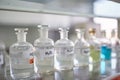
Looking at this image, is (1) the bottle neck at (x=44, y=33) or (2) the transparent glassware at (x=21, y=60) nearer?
(2) the transparent glassware at (x=21, y=60)

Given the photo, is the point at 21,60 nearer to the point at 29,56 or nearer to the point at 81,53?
the point at 29,56

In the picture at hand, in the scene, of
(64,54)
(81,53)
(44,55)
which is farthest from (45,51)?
(81,53)

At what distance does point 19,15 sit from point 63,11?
37 cm

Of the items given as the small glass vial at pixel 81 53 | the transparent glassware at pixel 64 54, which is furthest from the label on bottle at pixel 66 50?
the small glass vial at pixel 81 53

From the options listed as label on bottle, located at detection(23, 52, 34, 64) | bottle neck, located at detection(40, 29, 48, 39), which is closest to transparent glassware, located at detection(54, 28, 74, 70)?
bottle neck, located at detection(40, 29, 48, 39)

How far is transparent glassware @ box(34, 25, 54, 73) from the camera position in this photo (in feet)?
3.11

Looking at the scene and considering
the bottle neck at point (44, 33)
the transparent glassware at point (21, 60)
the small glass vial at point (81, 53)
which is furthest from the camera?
the small glass vial at point (81, 53)

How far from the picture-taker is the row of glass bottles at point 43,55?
872mm

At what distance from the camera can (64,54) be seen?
103cm

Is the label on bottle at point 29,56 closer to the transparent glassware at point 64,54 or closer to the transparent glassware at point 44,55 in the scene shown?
the transparent glassware at point 44,55

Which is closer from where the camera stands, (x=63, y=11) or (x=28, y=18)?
(x=28, y=18)

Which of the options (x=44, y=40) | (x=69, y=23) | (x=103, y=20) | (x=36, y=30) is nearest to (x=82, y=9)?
(x=69, y=23)

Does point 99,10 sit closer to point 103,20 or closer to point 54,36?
point 103,20

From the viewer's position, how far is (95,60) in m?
1.27
